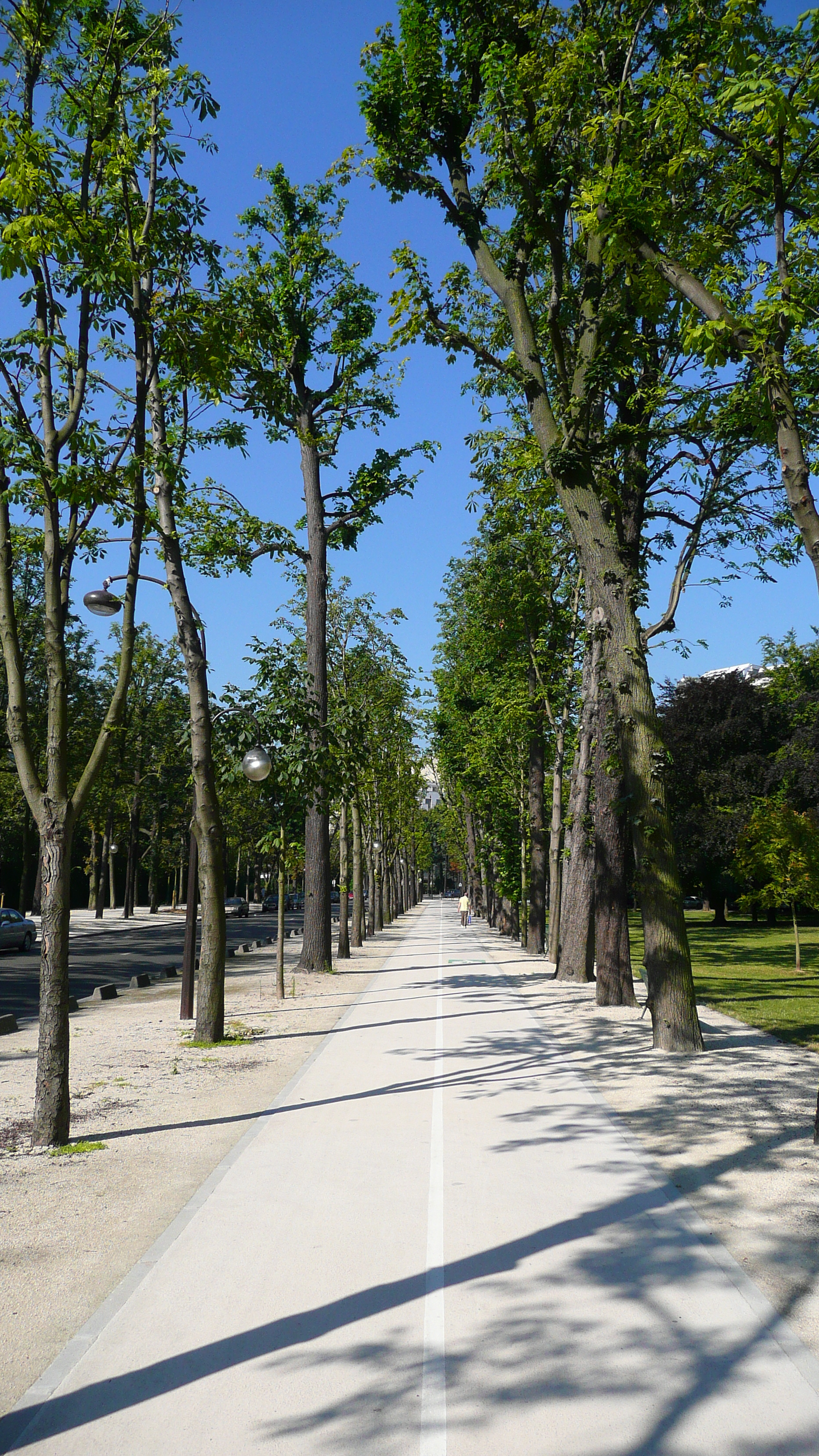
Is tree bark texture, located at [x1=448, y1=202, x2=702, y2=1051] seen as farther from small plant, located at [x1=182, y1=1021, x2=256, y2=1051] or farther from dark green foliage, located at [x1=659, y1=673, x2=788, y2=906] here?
dark green foliage, located at [x1=659, y1=673, x2=788, y2=906]

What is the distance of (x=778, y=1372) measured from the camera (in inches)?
162

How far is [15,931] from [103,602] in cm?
2414

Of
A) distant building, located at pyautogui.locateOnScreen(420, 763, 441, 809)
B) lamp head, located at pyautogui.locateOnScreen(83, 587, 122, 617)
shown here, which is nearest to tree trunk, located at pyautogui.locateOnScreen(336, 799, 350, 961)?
lamp head, located at pyautogui.locateOnScreen(83, 587, 122, 617)

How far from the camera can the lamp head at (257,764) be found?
51.4 feet

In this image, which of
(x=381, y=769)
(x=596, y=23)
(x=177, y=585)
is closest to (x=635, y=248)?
(x=596, y=23)

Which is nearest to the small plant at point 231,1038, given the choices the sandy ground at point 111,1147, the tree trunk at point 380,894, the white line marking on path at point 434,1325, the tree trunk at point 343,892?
the sandy ground at point 111,1147

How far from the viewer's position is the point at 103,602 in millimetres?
9133

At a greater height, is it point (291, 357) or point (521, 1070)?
point (291, 357)

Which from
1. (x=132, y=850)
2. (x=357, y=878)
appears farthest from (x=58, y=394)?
(x=132, y=850)

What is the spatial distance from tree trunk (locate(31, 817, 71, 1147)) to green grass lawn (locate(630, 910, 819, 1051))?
9.02 meters

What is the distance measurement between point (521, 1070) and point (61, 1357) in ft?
23.3

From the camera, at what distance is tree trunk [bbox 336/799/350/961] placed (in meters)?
27.5

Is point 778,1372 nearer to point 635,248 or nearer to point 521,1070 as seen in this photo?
point 521,1070

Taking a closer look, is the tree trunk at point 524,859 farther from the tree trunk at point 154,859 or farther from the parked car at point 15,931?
the tree trunk at point 154,859
